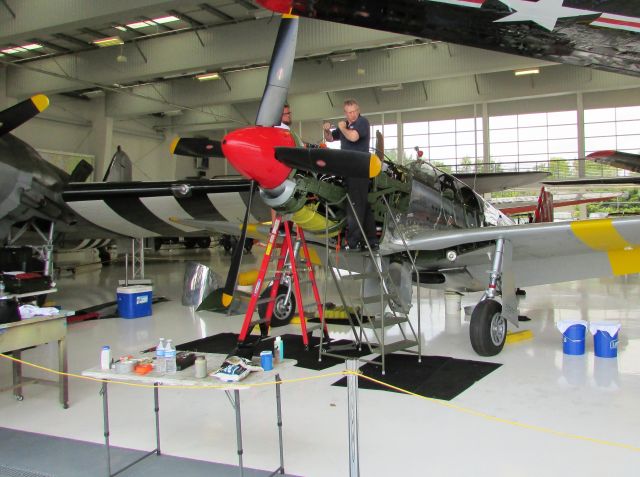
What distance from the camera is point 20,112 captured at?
6941 millimetres

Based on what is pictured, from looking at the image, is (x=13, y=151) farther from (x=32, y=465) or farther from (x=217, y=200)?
(x=32, y=465)

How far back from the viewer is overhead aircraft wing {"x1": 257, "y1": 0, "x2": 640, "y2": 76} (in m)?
2.88

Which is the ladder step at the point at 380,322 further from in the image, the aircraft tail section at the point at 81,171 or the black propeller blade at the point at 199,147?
the aircraft tail section at the point at 81,171

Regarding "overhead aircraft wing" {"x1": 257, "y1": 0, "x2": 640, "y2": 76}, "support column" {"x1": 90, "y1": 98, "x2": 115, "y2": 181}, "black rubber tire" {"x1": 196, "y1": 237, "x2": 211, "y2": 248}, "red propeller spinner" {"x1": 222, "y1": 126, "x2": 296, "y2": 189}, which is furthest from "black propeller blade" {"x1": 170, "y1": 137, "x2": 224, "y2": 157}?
"black rubber tire" {"x1": 196, "y1": 237, "x2": 211, "y2": 248}

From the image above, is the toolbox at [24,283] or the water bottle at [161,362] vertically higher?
the toolbox at [24,283]

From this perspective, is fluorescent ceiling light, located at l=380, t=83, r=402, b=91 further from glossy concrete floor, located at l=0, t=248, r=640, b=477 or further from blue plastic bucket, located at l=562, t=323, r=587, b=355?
blue plastic bucket, located at l=562, t=323, r=587, b=355

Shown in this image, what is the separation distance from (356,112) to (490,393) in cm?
296

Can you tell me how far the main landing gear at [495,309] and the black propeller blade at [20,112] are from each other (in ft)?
19.6

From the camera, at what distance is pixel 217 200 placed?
8383mm

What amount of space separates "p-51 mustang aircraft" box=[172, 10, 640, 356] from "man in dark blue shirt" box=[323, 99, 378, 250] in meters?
0.18

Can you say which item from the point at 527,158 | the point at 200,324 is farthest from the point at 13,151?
the point at 527,158

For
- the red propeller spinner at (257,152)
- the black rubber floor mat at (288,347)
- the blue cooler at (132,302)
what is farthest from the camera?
the blue cooler at (132,302)

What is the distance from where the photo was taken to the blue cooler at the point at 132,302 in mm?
8367

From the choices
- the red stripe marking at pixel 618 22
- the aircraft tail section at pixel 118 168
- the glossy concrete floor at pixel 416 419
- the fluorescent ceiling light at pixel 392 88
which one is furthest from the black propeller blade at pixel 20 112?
the fluorescent ceiling light at pixel 392 88
